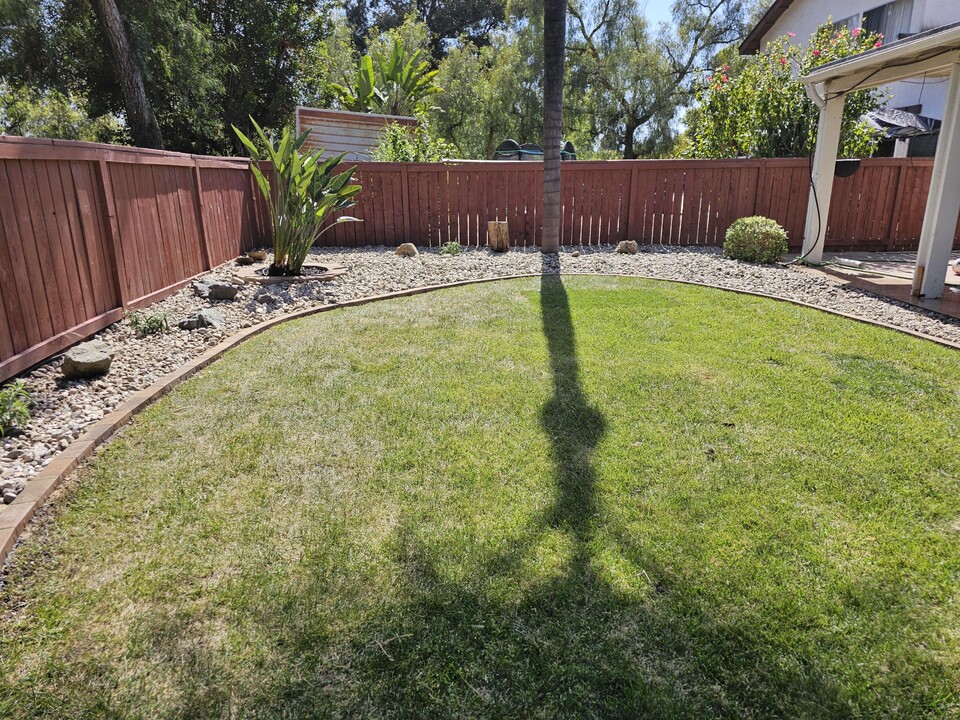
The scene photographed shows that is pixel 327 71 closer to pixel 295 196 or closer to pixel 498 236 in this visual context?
pixel 498 236

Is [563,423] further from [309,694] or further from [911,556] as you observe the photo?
[309,694]

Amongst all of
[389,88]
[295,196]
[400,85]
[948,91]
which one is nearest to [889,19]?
[948,91]

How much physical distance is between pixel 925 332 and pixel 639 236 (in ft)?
18.9

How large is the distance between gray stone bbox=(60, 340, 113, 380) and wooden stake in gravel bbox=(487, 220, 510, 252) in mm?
6250

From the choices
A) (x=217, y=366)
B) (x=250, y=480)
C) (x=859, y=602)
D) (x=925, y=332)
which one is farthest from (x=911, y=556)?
(x=217, y=366)

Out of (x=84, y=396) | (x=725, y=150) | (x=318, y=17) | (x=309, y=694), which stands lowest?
(x=309, y=694)

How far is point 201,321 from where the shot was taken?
5129mm

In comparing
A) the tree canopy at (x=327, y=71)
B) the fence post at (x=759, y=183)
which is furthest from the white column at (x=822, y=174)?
the tree canopy at (x=327, y=71)

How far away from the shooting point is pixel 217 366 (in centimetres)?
432

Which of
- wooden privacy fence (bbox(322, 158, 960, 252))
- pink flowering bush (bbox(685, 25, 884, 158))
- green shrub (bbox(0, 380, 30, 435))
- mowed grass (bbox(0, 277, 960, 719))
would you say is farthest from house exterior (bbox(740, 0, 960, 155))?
green shrub (bbox(0, 380, 30, 435))

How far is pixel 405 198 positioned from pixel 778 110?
6.78 metres

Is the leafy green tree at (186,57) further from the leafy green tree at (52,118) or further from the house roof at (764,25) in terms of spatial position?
the house roof at (764,25)

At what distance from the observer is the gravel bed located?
3.24 meters

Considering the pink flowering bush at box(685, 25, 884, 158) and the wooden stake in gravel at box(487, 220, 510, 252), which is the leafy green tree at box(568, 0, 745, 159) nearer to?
the pink flowering bush at box(685, 25, 884, 158)
